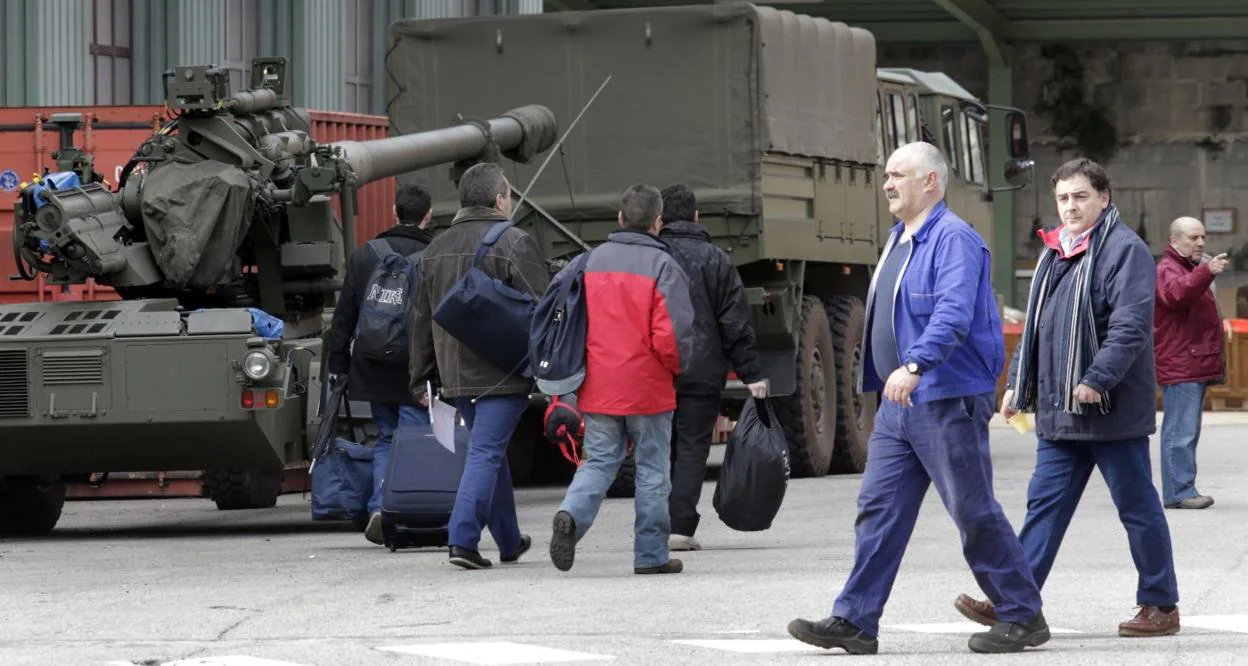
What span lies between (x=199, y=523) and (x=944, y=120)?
26.3 ft

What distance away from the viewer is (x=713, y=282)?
39.0 feet

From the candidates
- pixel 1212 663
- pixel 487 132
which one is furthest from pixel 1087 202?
pixel 487 132

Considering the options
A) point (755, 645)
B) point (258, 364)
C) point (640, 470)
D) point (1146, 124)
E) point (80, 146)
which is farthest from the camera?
point (1146, 124)

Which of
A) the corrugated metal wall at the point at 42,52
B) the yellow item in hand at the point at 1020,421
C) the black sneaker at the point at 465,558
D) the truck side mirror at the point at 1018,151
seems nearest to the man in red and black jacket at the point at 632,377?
the black sneaker at the point at 465,558

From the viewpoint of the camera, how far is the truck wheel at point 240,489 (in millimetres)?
15812

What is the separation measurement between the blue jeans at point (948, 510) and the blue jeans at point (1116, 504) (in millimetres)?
582

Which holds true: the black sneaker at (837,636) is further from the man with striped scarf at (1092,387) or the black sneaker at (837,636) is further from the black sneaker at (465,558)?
the black sneaker at (465,558)

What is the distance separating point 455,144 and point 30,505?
3.14m

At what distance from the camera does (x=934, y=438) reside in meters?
7.99

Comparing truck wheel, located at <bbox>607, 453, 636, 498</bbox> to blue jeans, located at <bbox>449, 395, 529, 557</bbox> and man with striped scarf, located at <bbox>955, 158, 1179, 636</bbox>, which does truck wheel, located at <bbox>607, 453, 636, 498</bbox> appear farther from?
man with striped scarf, located at <bbox>955, 158, 1179, 636</bbox>

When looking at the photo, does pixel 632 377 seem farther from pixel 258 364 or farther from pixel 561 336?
pixel 258 364

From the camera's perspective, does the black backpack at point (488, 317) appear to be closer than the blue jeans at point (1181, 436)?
Yes

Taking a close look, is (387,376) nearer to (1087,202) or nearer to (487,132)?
(487,132)

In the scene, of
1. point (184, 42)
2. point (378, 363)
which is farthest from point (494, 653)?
point (184, 42)
